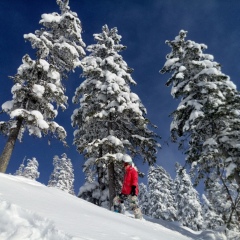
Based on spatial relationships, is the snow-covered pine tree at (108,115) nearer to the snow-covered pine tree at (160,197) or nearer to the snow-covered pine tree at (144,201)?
the snow-covered pine tree at (160,197)

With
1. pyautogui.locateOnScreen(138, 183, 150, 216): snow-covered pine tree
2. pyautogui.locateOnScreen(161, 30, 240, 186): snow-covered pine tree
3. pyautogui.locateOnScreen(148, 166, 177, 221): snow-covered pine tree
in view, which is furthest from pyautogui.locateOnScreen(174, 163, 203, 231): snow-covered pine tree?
pyautogui.locateOnScreen(161, 30, 240, 186): snow-covered pine tree

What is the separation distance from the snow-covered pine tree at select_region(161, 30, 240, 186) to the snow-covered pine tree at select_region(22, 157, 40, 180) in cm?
4449

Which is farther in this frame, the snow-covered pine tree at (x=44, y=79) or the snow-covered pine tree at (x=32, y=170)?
the snow-covered pine tree at (x=32, y=170)

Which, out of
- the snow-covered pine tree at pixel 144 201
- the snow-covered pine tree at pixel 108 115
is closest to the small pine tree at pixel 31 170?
the snow-covered pine tree at pixel 144 201

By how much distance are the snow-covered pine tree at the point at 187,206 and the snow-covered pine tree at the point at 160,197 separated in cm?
165

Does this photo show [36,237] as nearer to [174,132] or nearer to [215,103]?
[215,103]

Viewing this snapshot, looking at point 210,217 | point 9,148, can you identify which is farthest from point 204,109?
point 210,217

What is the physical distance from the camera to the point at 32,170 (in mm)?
57844

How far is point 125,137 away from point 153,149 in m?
1.98

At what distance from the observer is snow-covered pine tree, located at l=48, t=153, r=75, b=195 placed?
53.4 m

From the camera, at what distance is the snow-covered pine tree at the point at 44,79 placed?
14352mm

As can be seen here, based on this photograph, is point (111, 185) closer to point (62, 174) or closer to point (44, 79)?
point (44, 79)

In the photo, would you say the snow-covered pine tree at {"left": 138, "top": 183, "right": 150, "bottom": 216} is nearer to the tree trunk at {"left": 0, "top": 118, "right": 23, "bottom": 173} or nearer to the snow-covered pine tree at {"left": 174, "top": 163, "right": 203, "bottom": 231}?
the snow-covered pine tree at {"left": 174, "top": 163, "right": 203, "bottom": 231}

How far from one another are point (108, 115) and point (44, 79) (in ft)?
14.8
